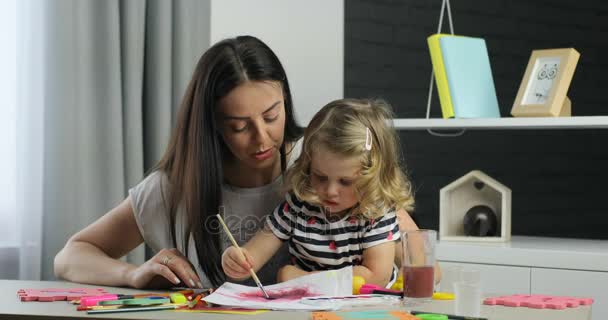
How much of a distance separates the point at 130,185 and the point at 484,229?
1.24 m

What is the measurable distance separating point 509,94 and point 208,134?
2.03 metres

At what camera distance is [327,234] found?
1.80 meters

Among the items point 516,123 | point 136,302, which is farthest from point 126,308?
point 516,123

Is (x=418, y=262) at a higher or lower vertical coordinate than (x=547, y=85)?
lower

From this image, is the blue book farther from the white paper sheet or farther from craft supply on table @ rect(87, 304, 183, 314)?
craft supply on table @ rect(87, 304, 183, 314)

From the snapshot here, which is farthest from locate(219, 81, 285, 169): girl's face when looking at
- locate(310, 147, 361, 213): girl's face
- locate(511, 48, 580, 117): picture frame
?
locate(511, 48, 580, 117): picture frame

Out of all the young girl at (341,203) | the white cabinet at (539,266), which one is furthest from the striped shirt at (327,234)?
the white cabinet at (539,266)

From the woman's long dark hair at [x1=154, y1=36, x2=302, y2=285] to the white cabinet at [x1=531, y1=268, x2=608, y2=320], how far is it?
1201 mm

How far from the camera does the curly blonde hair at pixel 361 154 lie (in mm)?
1755

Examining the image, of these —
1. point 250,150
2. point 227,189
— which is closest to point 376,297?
point 250,150

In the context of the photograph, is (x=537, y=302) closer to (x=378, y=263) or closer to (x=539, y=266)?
(x=378, y=263)

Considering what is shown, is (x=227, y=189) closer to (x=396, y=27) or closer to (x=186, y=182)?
(x=186, y=182)

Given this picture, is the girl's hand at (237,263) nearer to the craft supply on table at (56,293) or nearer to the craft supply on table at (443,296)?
the craft supply on table at (56,293)

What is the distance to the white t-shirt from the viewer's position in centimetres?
197
